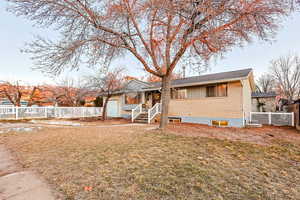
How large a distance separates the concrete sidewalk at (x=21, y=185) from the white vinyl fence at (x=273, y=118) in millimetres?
13171

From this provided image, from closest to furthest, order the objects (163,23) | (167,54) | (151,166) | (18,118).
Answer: (151,166), (163,23), (167,54), (18,118)

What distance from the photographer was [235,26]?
7184 mm

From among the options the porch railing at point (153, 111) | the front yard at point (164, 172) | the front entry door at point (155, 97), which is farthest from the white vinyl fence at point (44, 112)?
the front yard at point (164, 172)

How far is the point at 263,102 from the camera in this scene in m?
22.4

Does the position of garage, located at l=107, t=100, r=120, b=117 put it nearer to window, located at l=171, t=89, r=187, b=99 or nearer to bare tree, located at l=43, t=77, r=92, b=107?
bare tree, located at l=43, t=77, r=92, b=107

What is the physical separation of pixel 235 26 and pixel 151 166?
7628mm

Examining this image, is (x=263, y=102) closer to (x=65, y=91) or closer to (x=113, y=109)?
(x=113, y=109)

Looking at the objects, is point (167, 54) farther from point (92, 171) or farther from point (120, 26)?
point (92, 171)

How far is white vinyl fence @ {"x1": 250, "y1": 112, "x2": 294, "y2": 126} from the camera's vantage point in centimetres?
1064

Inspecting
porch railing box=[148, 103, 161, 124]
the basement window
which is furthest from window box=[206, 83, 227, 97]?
porch railing box=[148, 103, 161, 124]

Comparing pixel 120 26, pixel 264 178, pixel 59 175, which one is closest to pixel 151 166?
pixel 59 175

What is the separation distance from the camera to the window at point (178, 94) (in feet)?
43.9

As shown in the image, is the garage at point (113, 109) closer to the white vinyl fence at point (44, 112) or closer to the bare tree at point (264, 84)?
the white vinyl fence at point (44, 112)

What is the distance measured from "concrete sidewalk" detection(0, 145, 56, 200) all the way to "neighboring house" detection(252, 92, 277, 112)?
23450 mm
